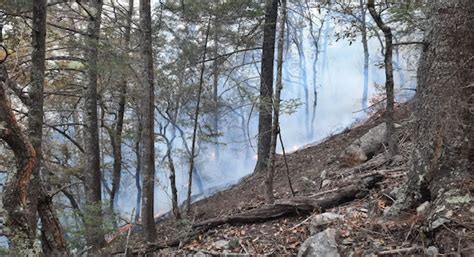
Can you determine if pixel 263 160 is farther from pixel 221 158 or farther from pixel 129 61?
pixel 221 158

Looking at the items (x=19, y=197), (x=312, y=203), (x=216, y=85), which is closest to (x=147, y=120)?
(x=312, y=203)

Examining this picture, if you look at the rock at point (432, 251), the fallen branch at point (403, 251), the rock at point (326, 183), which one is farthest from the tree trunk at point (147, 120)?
the rock at point (432, 251)

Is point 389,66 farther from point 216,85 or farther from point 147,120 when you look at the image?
point 216,85

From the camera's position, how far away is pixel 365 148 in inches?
226

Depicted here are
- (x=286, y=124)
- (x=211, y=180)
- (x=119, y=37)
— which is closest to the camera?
(x=119, y=37)

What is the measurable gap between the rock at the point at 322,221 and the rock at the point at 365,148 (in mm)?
2258

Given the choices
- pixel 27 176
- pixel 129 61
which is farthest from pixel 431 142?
pixel 129 61

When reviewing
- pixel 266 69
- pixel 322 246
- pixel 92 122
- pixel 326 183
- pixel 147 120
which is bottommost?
pixel 322 246

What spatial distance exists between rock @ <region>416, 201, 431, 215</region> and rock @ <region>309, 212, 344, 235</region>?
85cm

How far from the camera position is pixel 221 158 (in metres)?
15.2

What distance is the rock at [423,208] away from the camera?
258 cm

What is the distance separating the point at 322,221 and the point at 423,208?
1.06 m

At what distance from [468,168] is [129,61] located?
6.04 metres

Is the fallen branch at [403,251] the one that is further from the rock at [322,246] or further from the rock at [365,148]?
the rock at [365,148]
